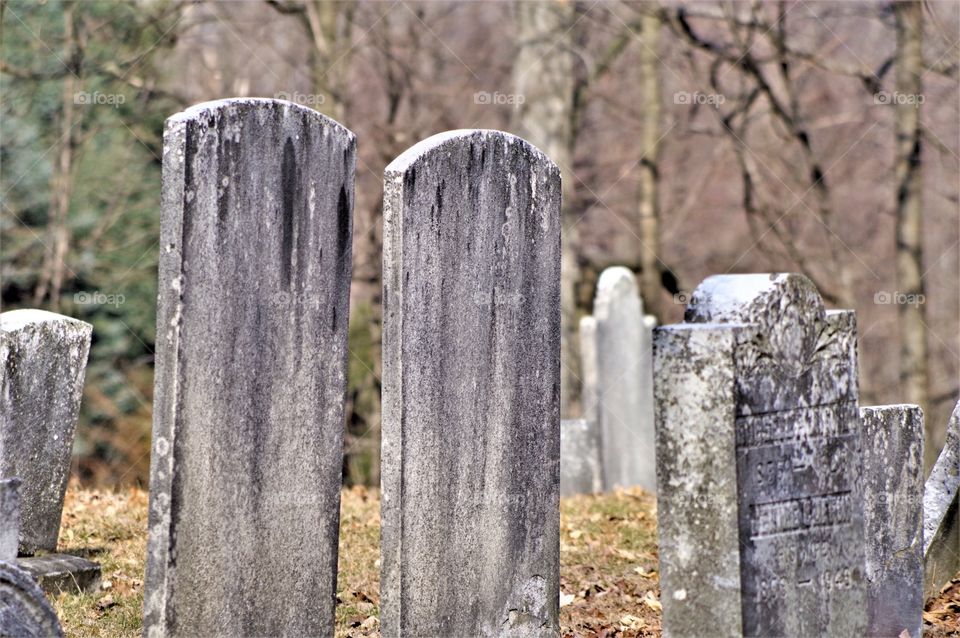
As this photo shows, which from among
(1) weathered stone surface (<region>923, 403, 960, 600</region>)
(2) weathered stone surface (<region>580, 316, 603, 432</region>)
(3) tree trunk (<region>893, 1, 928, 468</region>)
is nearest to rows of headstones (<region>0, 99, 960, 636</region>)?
(1) weathered stone surface (<region>923, 403, 960, 600</region>)

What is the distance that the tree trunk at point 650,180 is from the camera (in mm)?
16094

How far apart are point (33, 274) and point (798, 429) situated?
50.0 feet

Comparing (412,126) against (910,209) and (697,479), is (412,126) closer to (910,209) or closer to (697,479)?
(910,209)

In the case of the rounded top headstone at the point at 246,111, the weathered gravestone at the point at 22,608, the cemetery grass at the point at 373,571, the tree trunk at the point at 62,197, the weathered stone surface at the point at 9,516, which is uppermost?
the tree trunk at the point at 62,197

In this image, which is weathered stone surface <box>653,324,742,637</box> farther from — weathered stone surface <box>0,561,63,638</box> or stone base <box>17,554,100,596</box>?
stone base <box>17,554,100,596</box>

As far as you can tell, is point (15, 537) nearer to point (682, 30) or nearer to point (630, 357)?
point (630, 357)

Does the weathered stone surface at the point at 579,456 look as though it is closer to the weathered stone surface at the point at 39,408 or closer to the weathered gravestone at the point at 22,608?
the weathered stone surface at the point at 39,408

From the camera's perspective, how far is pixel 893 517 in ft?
19.8

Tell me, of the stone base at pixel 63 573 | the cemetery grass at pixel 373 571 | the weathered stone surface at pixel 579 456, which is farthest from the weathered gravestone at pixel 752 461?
the weathered stone surface at pixel 579 456

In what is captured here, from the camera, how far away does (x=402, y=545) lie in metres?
5.27

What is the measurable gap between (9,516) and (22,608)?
83 cm

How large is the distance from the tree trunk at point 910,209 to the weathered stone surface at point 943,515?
540cm

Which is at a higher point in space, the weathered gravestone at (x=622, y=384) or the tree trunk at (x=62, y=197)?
the tree trunk at (x=62, y=197)

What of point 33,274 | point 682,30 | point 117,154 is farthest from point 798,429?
point 117,154
